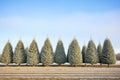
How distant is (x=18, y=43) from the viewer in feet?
211

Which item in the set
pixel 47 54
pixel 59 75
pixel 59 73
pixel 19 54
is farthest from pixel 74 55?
pixel 59 75

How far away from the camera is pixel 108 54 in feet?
197

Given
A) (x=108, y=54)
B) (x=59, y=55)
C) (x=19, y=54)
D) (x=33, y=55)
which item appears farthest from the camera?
(x=19, y=54)

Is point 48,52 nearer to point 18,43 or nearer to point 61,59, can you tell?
point 61,59

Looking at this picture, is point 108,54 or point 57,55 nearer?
point 108,54

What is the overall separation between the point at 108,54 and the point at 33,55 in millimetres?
21815

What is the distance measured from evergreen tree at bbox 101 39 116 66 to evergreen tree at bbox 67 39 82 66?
698 centimetres

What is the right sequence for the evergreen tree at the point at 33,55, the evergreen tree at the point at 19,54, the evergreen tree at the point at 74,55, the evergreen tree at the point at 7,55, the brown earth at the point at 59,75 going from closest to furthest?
1. the brown earth at the point at 59,75
2. the evergreen tree at the point at 74,55
3. the evergreen tree at the point at 33,55
4. the evergreen tree at the point at 19,54
5. the evergreen tree at the point at 7,55

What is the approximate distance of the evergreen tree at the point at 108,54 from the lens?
59.9 metres

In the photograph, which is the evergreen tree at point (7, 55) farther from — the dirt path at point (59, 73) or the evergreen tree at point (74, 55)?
the dirt path at point (59, 73)

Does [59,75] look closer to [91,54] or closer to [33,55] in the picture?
[33,55]

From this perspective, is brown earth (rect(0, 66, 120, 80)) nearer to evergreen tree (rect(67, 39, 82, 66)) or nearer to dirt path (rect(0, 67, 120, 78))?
dirt path (rect(0, 67, 120, 78))

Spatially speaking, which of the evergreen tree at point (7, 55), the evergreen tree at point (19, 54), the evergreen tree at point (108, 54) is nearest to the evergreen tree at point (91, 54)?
the evergreen tree at point (108, 54)

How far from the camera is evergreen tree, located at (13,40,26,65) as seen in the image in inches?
2441
